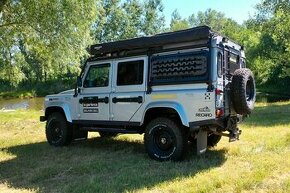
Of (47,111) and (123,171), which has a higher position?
(47,111)

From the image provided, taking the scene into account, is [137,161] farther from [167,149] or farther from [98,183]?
[98,183]

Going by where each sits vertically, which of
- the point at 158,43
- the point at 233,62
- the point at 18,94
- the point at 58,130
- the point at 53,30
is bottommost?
the point at 58,130

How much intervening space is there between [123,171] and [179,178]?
126cm

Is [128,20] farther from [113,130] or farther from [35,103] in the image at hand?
[113,130]

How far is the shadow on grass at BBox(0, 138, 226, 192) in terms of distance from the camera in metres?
7.20

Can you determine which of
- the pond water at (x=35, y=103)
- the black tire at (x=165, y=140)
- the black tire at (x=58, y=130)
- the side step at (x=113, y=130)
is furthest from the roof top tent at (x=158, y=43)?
the pond water at (x=35, y=103)

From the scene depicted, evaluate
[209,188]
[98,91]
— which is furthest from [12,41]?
[209,188]

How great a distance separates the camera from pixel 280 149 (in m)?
9.08

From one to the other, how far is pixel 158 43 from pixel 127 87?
1.30 metres

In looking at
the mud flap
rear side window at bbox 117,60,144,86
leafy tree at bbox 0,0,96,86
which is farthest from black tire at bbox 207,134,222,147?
leafy tree at bbox 0,0,96,86

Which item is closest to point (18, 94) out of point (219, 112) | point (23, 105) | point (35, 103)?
point (35, 103)

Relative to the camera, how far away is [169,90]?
8.75 metres

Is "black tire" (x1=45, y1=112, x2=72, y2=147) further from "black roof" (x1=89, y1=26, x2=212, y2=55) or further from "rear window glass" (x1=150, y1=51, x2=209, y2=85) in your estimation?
"rear window glass" (x1=150, y1=51, x2=209, y2=85)

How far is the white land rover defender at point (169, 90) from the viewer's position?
27.1ft
